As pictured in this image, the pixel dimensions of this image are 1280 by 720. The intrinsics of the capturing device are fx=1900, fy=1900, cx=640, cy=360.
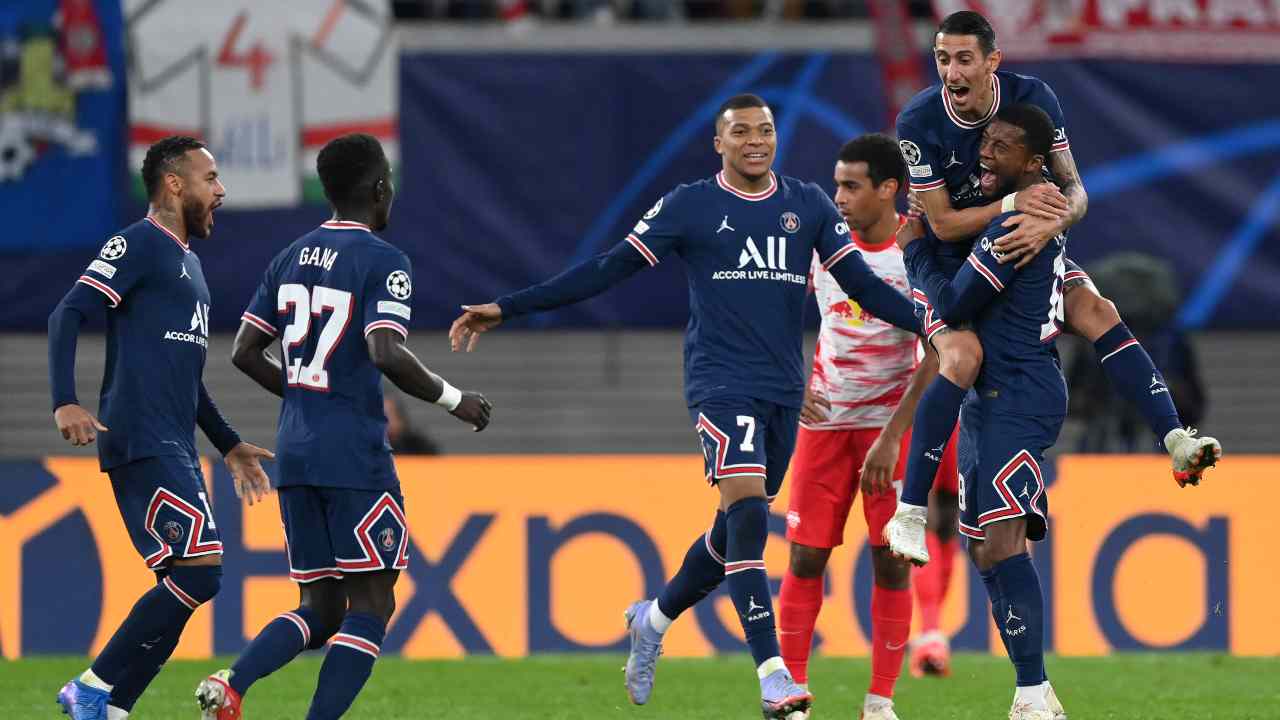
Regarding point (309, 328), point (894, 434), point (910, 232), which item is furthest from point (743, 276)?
point (309, 328)

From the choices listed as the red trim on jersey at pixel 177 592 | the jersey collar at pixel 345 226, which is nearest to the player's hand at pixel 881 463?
the jersey collar at pixel 345 226

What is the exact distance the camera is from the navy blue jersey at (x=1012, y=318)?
6.99m

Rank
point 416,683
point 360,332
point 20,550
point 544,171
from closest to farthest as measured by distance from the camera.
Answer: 1. point 360,332
2. point 416,683
3. point 20,550
4. point 544,171

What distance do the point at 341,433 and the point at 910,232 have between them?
8.13ft

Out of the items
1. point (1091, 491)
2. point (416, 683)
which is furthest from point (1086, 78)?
point (416, 683)

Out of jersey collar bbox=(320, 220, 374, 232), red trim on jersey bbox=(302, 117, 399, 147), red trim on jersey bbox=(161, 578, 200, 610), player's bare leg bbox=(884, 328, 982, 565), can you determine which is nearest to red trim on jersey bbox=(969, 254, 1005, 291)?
player's bare leg bbox=(884, 328, 982, 565)

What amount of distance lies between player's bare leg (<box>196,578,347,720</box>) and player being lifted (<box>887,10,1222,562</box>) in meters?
2.06

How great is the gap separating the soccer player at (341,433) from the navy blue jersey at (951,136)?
6.29 feet

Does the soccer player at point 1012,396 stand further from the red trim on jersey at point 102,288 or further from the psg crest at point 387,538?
the red trim on jersey at point 102,288

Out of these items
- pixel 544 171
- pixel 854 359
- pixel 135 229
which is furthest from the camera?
pixel 544 171

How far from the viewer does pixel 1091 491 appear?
11352mm

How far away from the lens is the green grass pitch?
8430 millimetres

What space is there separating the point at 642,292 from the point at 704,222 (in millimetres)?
7804

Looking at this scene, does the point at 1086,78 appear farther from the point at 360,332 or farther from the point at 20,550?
the point at 360,332
